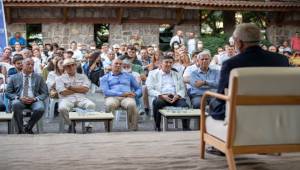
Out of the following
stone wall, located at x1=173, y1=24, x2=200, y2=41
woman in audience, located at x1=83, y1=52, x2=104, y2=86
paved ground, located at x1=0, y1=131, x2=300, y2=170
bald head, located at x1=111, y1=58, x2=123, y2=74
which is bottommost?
paved ground, located at x1=0, y1=131, x2=300, y2=170

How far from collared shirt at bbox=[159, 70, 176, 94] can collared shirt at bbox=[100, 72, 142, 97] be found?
368 millimetres

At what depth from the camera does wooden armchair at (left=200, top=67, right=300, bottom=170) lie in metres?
3.88

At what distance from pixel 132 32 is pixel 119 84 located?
35.4 feet

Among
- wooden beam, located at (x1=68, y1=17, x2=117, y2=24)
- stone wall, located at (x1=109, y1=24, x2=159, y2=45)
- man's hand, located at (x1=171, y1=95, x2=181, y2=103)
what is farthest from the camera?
stone wall, located at (x1=109, y1=24, x2=159, y2=45)

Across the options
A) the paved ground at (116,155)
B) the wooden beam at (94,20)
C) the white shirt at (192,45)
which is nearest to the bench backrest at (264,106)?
the paved ground at (116,155)

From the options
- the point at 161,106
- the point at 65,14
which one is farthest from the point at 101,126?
the point at 65,14

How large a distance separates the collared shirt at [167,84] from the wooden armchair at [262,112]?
13.2 ft

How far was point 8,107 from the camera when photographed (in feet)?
24.6

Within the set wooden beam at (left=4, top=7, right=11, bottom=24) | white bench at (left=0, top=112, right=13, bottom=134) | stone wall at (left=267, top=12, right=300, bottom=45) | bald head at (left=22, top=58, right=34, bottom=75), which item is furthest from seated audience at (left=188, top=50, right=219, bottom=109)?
stone wall at (left=267, top=12, right=300, bottom=45)

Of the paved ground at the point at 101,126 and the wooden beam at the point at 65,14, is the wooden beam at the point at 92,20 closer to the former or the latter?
the wooden beam at the point at 65,14

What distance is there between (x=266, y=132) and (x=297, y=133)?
10.2 inches

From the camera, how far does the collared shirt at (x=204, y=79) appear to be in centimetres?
797

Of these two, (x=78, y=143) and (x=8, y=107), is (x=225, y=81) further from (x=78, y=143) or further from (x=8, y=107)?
(x=8, y=107)

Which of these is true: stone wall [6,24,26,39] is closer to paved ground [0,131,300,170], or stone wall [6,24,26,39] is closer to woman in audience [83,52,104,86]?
woman in audience [83,52,104,86]
